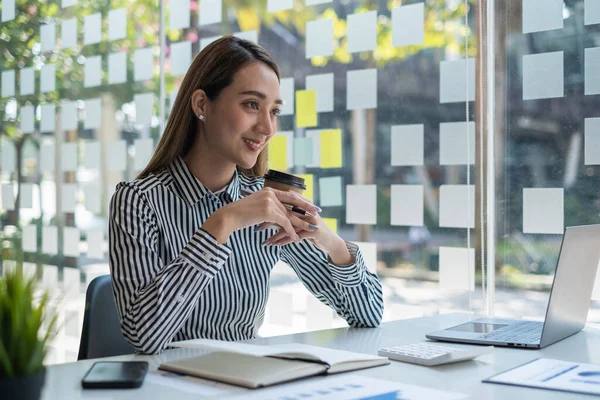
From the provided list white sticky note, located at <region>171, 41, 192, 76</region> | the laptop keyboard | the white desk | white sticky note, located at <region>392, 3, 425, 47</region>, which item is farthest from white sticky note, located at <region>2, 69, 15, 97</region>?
the laptop keyboard

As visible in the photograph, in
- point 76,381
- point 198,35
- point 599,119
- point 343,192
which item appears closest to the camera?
point 76,381

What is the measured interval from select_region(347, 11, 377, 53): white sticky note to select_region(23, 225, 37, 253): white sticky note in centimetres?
229

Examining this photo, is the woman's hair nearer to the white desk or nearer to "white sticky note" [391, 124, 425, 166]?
the white desk

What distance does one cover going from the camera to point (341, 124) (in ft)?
9.53

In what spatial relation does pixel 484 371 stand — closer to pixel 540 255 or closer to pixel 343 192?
pixel 540 255

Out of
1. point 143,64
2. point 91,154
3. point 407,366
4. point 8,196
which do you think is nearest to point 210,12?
point 143,64

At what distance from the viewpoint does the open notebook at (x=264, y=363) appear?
4.07 ft

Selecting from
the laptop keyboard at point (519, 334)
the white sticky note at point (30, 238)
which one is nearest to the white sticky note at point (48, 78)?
the white sticky note at point (30, 238)

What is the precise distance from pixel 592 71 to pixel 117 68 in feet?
8.17

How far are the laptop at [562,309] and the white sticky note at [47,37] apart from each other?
3072 millimetres

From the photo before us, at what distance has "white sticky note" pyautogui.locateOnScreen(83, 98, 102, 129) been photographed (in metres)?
3.81

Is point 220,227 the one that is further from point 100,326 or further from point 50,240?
point 50,240

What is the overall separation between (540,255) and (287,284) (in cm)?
114

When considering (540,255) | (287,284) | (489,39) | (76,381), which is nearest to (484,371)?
(76,381)
